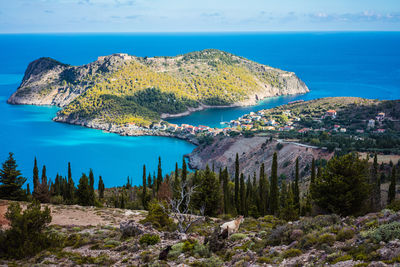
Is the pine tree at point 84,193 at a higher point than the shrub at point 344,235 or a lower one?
lower

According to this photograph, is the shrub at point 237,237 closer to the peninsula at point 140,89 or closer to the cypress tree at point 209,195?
the cypress tree at point 209,195

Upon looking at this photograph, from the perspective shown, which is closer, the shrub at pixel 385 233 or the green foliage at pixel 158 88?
the shrub at pixel 385 233

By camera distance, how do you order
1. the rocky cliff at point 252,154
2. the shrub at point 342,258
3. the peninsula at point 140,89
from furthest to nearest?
the peninsula at point 140,89 < the rocky cliff at point 252,154 < the shrub at point 342,258

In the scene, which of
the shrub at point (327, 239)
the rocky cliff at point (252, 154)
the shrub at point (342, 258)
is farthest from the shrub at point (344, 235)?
the rocky cliff at point (252, 154)

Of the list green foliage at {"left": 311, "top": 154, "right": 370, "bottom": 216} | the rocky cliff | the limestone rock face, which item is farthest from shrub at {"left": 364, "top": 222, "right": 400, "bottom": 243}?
the limestone rock face

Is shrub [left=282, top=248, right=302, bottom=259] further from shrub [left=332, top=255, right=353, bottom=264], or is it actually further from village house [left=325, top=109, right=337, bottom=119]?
village house [left=325, top=109, right=337, bottom=119]

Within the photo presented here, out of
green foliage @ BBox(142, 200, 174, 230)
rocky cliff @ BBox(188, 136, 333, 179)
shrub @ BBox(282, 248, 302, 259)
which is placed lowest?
rocky cliff @ BBox(188, 136, 333, 179)
